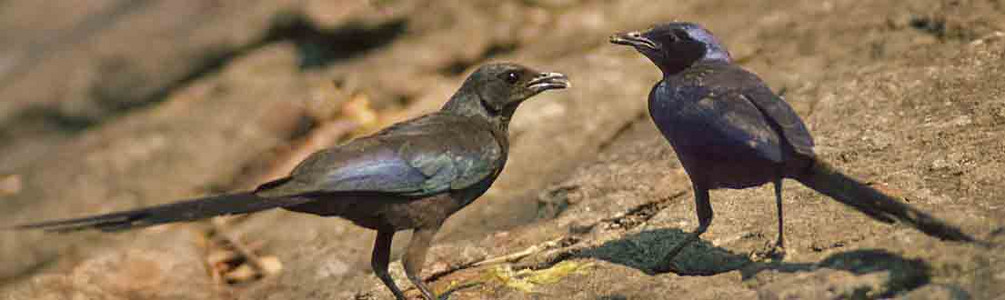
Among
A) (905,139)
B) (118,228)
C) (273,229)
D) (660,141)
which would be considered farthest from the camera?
(273,229)

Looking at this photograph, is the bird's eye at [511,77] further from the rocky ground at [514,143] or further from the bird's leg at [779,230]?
the bird's leg at [779,230]

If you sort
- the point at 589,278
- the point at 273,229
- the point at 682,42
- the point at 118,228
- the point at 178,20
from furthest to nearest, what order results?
the point at 178,20 < the point at 273,229 < the point at 682,42 < the point at 589,278 < the point at 118,228

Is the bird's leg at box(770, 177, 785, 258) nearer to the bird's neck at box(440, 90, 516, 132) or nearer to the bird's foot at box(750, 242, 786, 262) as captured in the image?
the bird's foot at box(750, 242, 786, 262)

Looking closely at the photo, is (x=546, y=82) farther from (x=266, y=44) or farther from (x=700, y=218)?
Result: (x=266, y=44)

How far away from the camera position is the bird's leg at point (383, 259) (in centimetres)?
483

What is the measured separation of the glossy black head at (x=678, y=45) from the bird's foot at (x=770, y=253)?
857 mm

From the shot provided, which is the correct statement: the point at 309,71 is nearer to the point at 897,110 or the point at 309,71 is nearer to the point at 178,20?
the point at 178,20

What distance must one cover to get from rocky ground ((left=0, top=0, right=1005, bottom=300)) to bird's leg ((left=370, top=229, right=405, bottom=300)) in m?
0.31

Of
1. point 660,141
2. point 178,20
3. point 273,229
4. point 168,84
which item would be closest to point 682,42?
point 660,141

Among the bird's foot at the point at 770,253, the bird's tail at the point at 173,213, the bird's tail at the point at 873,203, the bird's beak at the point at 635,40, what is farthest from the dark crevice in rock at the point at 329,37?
the bird's tail at the point at 873,203

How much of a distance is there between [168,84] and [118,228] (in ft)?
17.0

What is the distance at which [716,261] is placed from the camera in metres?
4.54

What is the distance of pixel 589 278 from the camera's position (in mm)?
4625

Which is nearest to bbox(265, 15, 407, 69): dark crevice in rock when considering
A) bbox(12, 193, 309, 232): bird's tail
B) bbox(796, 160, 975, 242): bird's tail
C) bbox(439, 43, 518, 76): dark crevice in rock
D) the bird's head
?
bbox(439, 43, 518, 76): dark crevice in rock
